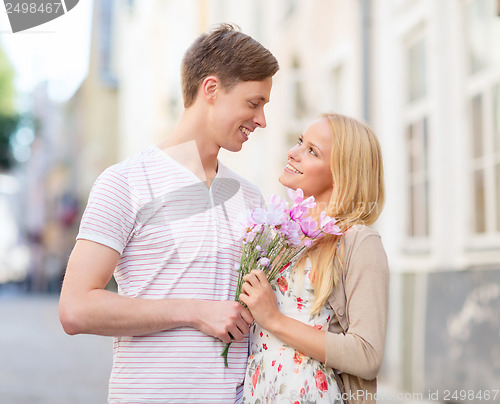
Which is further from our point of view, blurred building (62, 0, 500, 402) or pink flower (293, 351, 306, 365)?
blurred building (62, 0, 500, 402)

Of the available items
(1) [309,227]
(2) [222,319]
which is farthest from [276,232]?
(2) [222,319]

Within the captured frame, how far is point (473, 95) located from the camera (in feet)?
23.8

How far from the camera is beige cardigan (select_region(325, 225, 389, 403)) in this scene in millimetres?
2541

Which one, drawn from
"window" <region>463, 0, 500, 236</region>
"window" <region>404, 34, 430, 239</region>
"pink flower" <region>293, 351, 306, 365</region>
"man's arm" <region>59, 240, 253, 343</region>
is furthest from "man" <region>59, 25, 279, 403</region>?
"window" <region>404, 34, 430, 239</region>

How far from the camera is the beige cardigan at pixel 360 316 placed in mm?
2541

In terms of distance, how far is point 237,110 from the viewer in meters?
2.96

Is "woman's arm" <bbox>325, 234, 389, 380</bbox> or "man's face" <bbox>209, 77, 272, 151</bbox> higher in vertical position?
"man's face" <bbox>209, 77, 272, 151</bbox>

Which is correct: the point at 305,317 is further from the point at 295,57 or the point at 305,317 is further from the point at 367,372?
the point at 295,57

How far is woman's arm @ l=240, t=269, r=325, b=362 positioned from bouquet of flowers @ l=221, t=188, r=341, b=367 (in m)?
0.06

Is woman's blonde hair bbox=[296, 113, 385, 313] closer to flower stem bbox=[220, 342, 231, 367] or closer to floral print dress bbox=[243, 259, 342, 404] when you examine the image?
floral print dress bbox=[243, 259, 342, 404]

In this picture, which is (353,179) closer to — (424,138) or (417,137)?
(424,138)

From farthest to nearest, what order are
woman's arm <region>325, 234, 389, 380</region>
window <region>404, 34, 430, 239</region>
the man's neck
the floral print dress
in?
window <region>404, 34, 430, 239</region>
the man's neck
the floral print dress
woman's arm <region>325, 234, 389, 380</region>

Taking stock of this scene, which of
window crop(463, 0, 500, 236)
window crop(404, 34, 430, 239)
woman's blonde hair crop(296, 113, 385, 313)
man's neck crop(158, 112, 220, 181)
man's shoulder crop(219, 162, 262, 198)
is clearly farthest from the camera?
Result: window crop(404, 34, 430, 239)

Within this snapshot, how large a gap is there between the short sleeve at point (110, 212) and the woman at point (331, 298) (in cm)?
45
